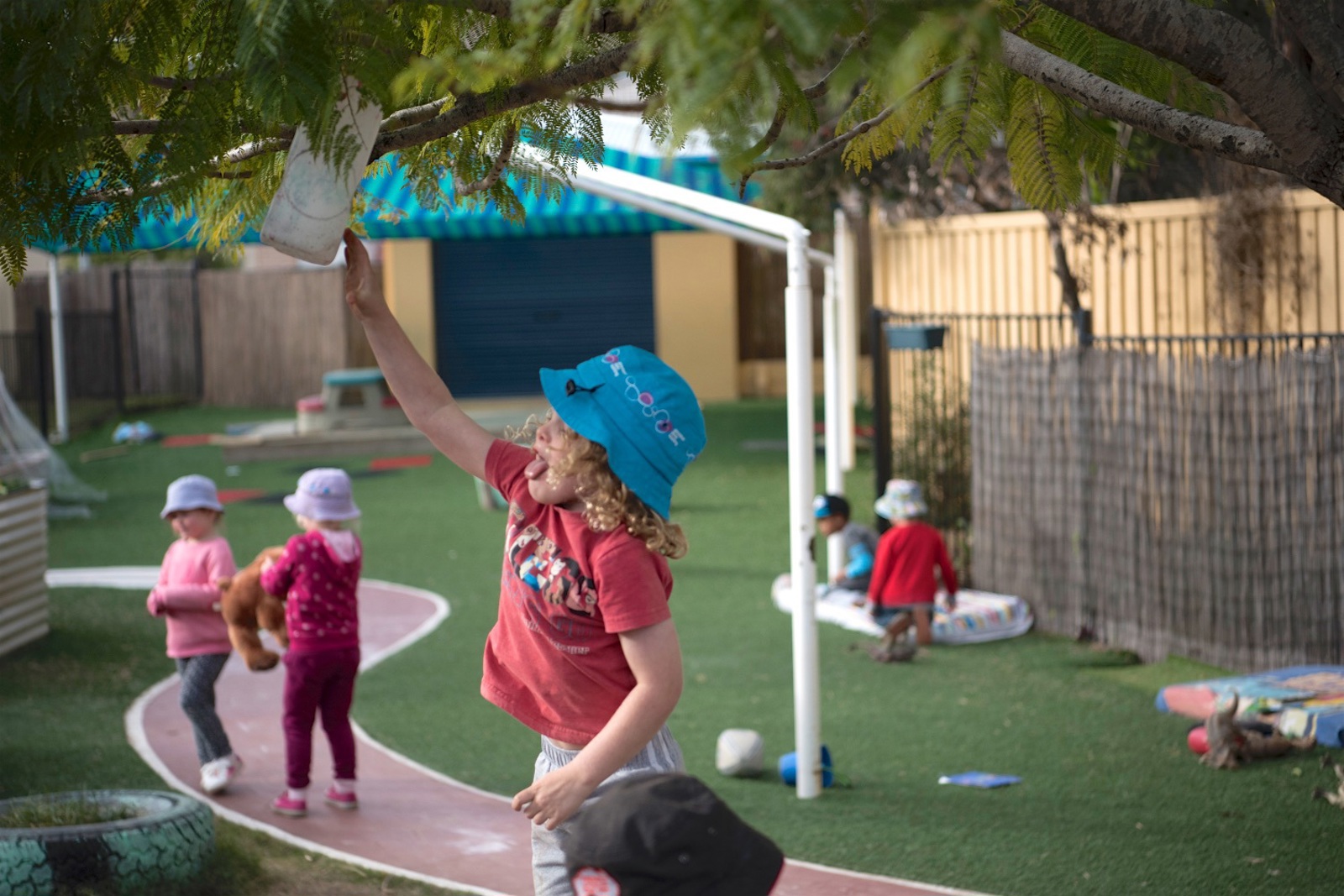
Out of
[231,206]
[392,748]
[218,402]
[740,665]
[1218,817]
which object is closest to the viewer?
[231,206]

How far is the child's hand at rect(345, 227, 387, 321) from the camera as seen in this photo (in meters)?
3.23

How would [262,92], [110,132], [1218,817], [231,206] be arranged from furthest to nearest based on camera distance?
[1218,817]
[231,206]
[110,132]
[262,92]

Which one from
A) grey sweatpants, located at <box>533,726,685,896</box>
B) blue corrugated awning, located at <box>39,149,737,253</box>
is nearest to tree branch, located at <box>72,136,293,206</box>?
Answer: grey sweatpants, located at <box>533,726,685,896</box>

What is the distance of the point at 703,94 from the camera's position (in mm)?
1934

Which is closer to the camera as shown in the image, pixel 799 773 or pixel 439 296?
pixel 799 773

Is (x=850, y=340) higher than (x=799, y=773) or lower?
higher

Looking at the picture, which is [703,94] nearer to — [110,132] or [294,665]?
[110,132]

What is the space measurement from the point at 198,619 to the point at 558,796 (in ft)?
14.0

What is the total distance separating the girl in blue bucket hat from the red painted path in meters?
2.44

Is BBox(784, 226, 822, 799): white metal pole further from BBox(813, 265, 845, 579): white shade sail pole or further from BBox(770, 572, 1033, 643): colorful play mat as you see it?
BBox(813, 265, 845, 579): white shade sail pole

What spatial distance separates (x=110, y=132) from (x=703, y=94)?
5.04 feet

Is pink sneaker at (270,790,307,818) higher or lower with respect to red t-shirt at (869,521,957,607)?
lower

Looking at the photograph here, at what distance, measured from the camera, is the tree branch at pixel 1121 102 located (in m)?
3.34

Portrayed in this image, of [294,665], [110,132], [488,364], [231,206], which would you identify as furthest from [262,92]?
[488,364]
